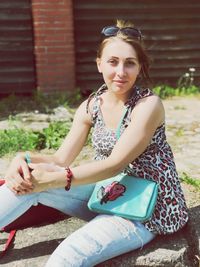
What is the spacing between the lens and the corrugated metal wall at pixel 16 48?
6730 millimetres

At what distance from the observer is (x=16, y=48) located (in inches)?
270

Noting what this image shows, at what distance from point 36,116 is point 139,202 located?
11.9 ft

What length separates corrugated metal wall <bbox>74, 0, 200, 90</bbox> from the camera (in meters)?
6.97

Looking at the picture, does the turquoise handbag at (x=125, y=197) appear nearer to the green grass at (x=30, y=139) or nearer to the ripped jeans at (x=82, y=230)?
the ripped jeans at (x=82, y=230)

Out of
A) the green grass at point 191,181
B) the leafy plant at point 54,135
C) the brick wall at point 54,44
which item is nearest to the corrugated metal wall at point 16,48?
the brick wall at point 54,44

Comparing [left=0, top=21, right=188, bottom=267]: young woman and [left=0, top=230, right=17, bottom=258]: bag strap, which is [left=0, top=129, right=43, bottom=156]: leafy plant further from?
[left=0, top=21, right=188, bottom=267]: young woman

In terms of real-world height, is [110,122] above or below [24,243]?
above

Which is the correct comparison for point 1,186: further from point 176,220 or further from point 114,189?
point 176,220

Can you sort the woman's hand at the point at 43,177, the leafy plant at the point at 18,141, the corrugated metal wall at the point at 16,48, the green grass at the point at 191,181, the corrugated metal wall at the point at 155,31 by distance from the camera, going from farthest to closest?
1. the corrugated metal wall at the point at 155,31
2. the corrugated metal wall at the point at 16,48
3. the leafy plant at the point at 18,141
4. the green grass at the point at 191,181
5. the woman's hand at the point at 43,177

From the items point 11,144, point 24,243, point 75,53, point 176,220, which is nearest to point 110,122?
point 176,220

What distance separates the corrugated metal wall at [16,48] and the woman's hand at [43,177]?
4562 mm

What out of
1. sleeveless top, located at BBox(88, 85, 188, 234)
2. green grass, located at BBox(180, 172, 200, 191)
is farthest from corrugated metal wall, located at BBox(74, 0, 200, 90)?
sleeveless top, located at BBox(88, 85, 188, 234)

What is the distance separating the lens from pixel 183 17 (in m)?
7.19

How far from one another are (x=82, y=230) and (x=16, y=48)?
4826 millimetres
